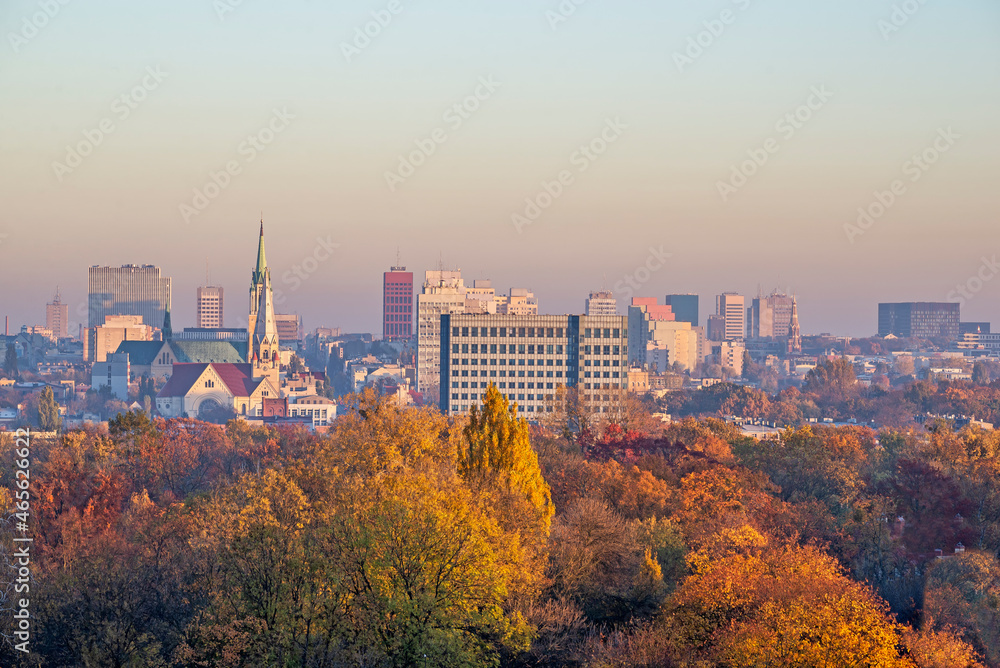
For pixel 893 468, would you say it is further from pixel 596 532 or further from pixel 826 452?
pixel 596 532

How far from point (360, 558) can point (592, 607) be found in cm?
891

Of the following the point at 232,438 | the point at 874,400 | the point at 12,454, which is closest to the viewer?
the point at 12,454

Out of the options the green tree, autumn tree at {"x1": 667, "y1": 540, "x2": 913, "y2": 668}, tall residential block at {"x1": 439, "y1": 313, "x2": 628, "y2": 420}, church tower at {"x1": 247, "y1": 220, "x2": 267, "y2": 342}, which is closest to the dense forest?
autumn tree at {"x1": 667, "y1": 540, "x2": 913, "y2": 668}

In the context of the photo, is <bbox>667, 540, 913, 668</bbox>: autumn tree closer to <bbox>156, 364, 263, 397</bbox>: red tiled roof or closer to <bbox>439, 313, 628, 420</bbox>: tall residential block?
<bbox>439, 313, 628, 420</bbox>: tall residential block

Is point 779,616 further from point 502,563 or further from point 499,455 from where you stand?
point 499,455

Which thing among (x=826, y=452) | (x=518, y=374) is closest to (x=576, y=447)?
(x=826, y=452)

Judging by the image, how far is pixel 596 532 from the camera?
40406mm

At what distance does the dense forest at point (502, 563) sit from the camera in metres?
29.5

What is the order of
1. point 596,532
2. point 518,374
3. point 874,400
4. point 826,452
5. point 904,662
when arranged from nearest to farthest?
point 904,662 < point 596,532 < point 826,452 < point 518,374 < point 874,400

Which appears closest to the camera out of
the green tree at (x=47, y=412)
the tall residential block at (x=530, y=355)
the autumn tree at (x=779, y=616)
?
the autumn tree at (x=779, y=616)

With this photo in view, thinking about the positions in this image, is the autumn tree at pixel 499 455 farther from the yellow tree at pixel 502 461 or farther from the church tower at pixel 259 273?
the church tower at pixel 259 273

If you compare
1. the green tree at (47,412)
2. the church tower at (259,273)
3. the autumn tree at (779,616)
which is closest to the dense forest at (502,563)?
the autumn tree at (779,616)

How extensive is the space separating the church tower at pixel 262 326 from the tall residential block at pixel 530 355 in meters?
48.9

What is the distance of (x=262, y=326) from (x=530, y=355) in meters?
62.2
